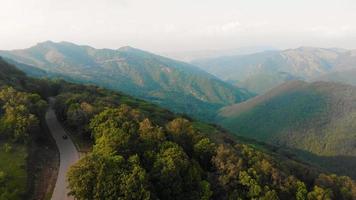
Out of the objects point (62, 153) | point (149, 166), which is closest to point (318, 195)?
point (149, 166)

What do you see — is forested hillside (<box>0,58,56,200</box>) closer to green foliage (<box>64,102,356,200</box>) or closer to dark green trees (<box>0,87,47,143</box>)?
dark green trees (<box>0,87,47,143</box>)

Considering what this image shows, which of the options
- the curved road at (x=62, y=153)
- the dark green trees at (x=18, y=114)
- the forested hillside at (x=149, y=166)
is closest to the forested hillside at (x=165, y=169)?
the forested hillside at (x=149, y=166)

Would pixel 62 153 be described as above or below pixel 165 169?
below

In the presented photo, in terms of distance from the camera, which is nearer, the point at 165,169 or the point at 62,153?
the point at 165,169

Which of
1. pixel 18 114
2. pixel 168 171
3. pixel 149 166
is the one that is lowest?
pixel 149 166

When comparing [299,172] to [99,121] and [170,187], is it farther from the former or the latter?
[99,121]

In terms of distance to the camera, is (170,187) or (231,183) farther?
(231,183)

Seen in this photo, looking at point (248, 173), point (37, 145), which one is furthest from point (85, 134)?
point (248, 173)

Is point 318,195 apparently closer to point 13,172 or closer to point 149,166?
point 149,166
